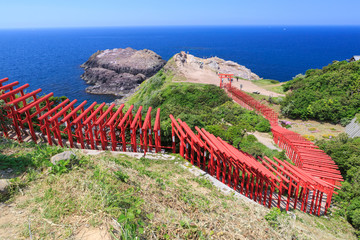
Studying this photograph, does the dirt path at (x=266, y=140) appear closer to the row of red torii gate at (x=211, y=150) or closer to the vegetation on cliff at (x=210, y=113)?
the vegetation on cliff at (x=210, y=113)

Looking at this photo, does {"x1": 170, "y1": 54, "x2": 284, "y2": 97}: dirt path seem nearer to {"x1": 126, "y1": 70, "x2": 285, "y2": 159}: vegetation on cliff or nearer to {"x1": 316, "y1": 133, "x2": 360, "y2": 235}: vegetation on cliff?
{"x1": 126, "y1": 70, "x2": 285, "y2": 159}: vegetation on cliff

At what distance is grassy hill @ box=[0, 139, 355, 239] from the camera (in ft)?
19.4

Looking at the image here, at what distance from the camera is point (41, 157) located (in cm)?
970

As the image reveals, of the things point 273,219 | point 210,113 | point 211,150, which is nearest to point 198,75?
point 210,113

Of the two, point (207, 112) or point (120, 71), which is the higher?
point (207, 112)

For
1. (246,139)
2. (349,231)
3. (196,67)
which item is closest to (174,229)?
(349,231)

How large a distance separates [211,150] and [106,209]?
836 cm

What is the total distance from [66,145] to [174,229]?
12750mm

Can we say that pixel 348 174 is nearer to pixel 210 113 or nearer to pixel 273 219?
pixel 273 219

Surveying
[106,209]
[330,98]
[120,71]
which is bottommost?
[120,71]

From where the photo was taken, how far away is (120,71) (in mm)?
81875

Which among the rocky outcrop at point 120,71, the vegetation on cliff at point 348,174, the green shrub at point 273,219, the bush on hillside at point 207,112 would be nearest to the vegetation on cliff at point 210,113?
the bush on hillside at point 207,112

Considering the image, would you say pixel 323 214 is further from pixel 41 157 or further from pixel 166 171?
pixel 41 157

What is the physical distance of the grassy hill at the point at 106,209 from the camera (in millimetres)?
5922
